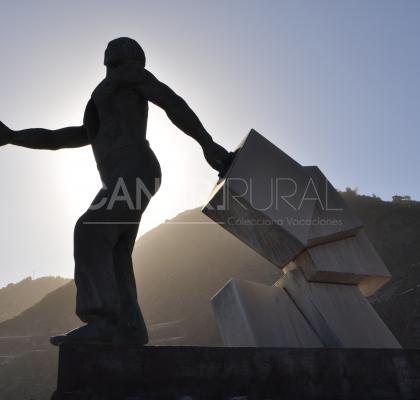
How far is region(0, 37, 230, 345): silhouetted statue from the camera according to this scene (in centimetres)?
255

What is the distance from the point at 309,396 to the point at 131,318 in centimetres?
A: 95

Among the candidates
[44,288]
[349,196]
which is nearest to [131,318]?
[349,196]

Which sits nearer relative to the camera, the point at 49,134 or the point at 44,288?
the point at 49,134

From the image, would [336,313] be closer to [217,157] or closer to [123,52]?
[217,157]

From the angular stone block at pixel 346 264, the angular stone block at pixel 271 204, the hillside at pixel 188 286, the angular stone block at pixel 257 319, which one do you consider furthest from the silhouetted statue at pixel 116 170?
the hillside at pixel 188 286

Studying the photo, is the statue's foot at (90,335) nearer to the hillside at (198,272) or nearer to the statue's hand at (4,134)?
the statue's hand at (4,134)

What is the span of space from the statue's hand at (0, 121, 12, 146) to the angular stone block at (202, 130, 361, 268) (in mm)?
1174

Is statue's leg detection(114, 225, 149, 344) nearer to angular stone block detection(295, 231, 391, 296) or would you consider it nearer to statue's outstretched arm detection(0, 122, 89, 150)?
statue's outstretched arm detection(0, 122, 89, 150)

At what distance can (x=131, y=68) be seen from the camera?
2.98 metres

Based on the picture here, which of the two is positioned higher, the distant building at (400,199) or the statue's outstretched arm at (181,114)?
the distant building at (400,199)

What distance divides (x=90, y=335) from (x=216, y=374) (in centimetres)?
59

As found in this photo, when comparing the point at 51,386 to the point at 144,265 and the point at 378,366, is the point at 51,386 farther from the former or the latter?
the point at 378,366

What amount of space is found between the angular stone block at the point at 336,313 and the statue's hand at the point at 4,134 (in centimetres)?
178

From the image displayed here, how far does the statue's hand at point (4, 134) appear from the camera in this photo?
3.04 meters
